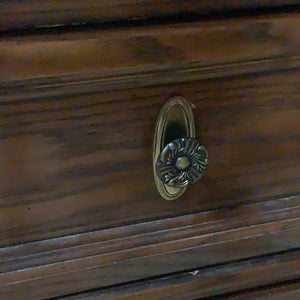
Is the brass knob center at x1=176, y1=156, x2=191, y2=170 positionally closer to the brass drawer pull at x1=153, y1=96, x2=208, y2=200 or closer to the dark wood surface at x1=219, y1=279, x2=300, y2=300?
the brass drawer pull at x1=153, y1=96, x2=208, y2=200

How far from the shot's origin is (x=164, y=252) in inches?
21.5

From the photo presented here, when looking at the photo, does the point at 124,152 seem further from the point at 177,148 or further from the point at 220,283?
the point at 220,283

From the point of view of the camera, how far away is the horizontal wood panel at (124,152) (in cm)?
47

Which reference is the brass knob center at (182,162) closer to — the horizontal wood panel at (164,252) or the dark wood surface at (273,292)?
the horizontal wood panel at (164,252)

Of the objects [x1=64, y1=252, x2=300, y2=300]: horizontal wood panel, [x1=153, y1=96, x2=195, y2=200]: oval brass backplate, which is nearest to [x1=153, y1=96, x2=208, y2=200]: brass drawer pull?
[x1=153, y1=96, x2=195, y2=200]: oval brass backplate

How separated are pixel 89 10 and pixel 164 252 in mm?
242

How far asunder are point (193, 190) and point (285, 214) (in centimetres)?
11

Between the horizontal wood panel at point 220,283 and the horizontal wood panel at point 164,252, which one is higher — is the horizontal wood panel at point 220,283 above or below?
below

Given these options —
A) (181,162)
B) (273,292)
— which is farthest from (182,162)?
(273,292)

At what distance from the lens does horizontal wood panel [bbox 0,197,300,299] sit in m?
0.51

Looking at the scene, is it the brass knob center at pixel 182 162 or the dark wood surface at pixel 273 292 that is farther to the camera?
the dark wood surface at pixel 273 292

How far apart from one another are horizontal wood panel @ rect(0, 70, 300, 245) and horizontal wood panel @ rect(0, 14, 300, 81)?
0.03 metres

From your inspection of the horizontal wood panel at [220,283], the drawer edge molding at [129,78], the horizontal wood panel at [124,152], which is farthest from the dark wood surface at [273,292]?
the drawer edge molding at [129,78]

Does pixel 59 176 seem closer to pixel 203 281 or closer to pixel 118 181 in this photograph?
pixel 118 181
